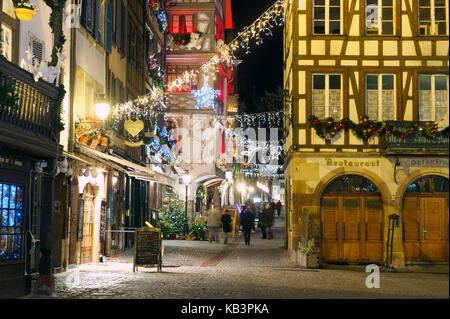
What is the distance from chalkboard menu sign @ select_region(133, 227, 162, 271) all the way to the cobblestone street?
411mm

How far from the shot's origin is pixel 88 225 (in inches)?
865

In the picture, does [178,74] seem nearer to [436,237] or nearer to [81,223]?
[81,223]

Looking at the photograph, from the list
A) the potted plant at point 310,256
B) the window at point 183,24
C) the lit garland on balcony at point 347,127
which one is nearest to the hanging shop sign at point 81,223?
the potted plant at point 310,256

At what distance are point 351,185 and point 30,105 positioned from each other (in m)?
13.7

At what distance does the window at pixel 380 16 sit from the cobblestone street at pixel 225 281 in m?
8.70

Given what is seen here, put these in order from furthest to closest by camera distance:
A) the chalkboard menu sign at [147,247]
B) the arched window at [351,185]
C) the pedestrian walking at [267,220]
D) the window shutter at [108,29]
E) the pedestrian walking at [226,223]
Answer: the pedestrian walking at [267,220]
the pedestrian walking at [226,223]
the window shutter at [108,29]
the arched window at [351,185]
the chalkboard menu sign at [147,247]

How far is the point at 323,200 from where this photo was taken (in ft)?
78.6

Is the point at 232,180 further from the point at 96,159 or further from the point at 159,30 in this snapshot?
the point at 96,159

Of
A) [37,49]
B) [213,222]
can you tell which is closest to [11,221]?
[37,49]

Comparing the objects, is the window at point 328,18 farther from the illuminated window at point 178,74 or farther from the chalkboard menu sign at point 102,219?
the illuminated window at point 178,74

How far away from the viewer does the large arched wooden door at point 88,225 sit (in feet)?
69.8

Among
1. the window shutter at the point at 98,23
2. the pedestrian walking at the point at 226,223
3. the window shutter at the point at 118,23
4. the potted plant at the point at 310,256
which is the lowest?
the potted plant at the point at 310,256

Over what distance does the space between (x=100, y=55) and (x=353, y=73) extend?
9018 mm
